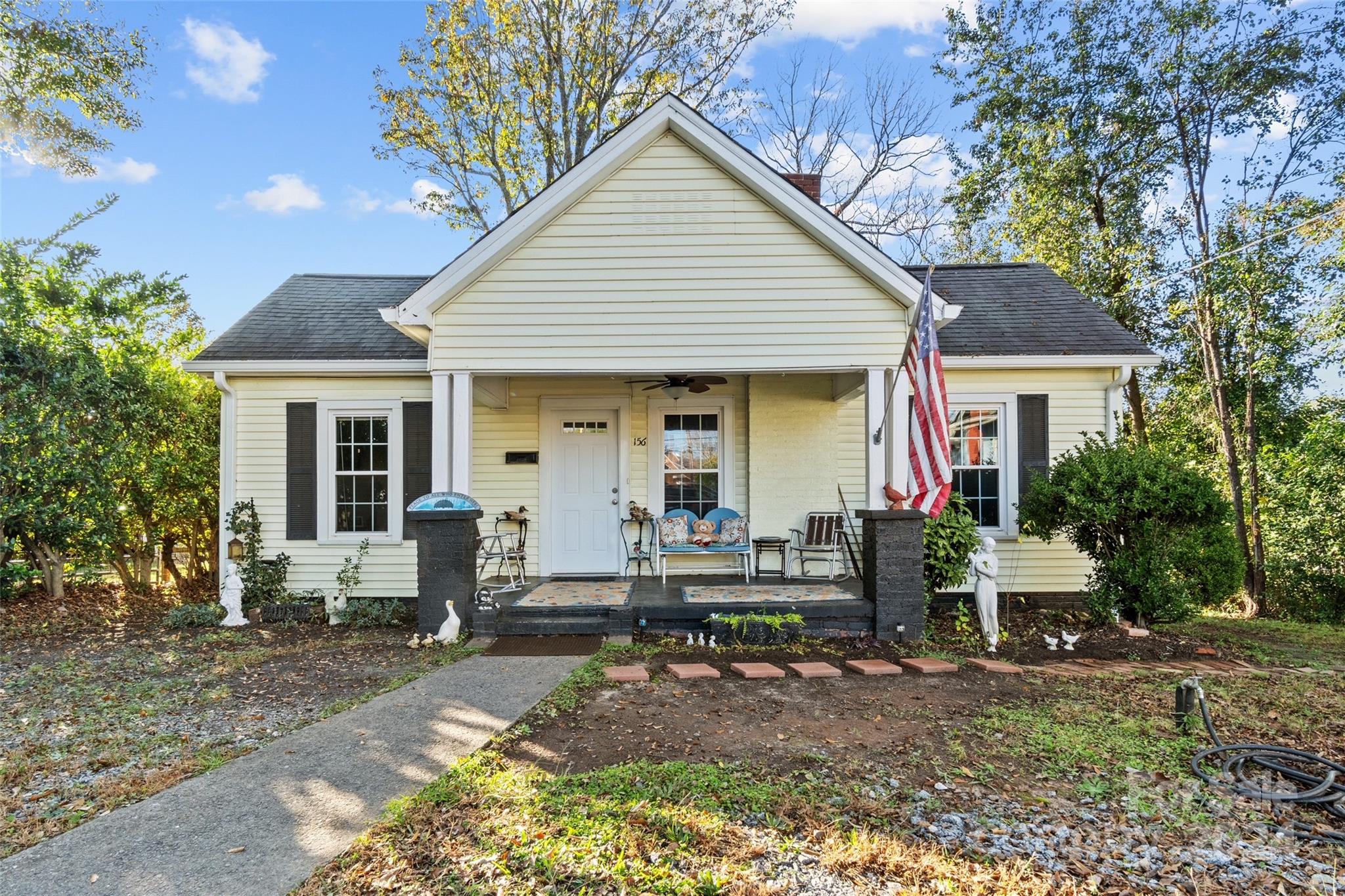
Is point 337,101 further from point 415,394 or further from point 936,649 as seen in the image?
point 936,649

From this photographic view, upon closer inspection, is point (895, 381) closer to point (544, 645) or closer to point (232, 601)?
point (544, 645)

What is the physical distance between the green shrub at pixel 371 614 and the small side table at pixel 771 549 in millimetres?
4185

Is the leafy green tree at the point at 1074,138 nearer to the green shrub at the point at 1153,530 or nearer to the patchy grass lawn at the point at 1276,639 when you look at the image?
the patchy grass lawn at the point at 1276,639

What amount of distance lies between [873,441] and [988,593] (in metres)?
1.73

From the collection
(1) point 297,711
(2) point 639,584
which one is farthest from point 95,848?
(2) point 639,584

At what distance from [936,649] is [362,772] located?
4.63 metres

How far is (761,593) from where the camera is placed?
6.43m

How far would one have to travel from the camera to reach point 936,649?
5629 mm

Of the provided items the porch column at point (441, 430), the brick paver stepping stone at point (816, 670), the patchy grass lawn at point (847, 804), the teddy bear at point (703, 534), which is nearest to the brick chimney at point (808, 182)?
the teddy bear at point (703, 534)

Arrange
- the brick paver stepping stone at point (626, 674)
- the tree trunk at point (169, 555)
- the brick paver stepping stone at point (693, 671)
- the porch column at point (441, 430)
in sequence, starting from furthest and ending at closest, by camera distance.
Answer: the tree trunk at point (169, 555) → the porch column at point (441, 430) → the brick paver stepping stone at point (693, 671) → the brick paver stepping stone at point (626, 674)

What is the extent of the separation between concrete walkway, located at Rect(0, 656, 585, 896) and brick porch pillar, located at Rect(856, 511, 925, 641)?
133 inches

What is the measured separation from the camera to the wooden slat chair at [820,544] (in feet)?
24.3

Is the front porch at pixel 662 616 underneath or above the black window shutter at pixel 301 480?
underneath

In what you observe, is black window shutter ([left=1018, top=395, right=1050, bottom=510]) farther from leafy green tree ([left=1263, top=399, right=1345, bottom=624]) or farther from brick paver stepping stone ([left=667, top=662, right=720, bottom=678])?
brick paver stepping stone ([left=667, top=662, right=720, bottom=678])
